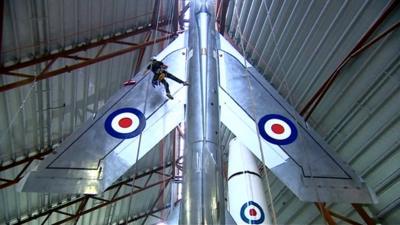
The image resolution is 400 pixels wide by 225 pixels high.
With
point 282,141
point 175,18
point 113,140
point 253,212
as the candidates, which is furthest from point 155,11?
point 282,141

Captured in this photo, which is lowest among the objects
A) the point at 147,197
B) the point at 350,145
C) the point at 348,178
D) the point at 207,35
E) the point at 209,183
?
the point at 209,183

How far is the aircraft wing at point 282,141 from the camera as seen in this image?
5180 mm

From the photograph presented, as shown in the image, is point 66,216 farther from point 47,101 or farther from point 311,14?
point 311,14

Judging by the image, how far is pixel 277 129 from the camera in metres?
5.68

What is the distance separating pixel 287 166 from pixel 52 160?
10.6 feet

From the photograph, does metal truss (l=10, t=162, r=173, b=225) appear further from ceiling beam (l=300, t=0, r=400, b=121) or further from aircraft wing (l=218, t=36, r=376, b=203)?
aircraft wing (l=218, t=36, r=376, b=203)

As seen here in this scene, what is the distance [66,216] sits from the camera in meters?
14.4

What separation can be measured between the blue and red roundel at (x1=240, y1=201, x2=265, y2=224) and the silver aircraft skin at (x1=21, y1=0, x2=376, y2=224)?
214cm

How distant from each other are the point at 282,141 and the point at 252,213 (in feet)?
7.57

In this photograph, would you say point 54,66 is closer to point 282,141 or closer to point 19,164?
point 19,164

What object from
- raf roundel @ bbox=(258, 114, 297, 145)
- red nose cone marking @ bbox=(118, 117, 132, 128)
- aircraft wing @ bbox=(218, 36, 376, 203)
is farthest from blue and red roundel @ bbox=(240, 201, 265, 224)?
red nose cone marking @ bbox=(118, 117, 132, 128)

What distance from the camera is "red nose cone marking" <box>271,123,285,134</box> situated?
565cm

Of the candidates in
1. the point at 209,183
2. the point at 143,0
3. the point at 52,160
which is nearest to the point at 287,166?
the point at 209,183

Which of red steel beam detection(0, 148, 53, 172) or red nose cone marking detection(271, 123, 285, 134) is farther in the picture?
red steel beam detection(0, 148, 53, 172)
